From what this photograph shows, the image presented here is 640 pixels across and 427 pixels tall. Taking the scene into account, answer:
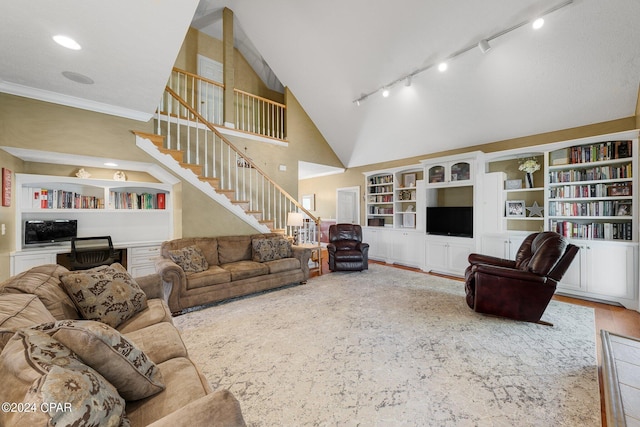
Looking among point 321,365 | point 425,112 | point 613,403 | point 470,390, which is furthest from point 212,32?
point 613,403

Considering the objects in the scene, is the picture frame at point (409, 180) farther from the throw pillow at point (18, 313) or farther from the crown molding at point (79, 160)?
the throw pillow at point (18, 313)

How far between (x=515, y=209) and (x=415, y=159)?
6.97ft

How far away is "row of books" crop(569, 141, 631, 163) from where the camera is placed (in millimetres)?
3382

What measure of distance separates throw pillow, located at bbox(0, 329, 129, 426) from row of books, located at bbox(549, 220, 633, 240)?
5.23 metres

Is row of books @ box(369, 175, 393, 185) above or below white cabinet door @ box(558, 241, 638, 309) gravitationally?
above

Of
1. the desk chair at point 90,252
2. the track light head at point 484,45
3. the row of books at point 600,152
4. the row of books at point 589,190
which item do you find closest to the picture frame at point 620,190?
the row of books at point 589,190

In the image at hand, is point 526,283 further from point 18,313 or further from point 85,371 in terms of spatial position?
point 18,313

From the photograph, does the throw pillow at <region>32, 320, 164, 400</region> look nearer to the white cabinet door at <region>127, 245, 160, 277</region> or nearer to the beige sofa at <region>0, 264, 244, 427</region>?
the beige sofa at <region>0, 264, 244, 427</region>

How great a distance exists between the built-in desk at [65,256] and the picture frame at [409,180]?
5136 mm

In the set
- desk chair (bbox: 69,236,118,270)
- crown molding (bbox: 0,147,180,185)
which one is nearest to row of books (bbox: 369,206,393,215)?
crown molding (bbox: 0,147,180,185)

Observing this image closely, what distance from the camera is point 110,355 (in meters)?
0.96

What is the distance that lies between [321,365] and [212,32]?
23.0 feet

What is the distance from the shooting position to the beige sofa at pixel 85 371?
70cm

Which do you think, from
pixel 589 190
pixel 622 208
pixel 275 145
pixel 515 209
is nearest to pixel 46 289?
pixel 275 145
